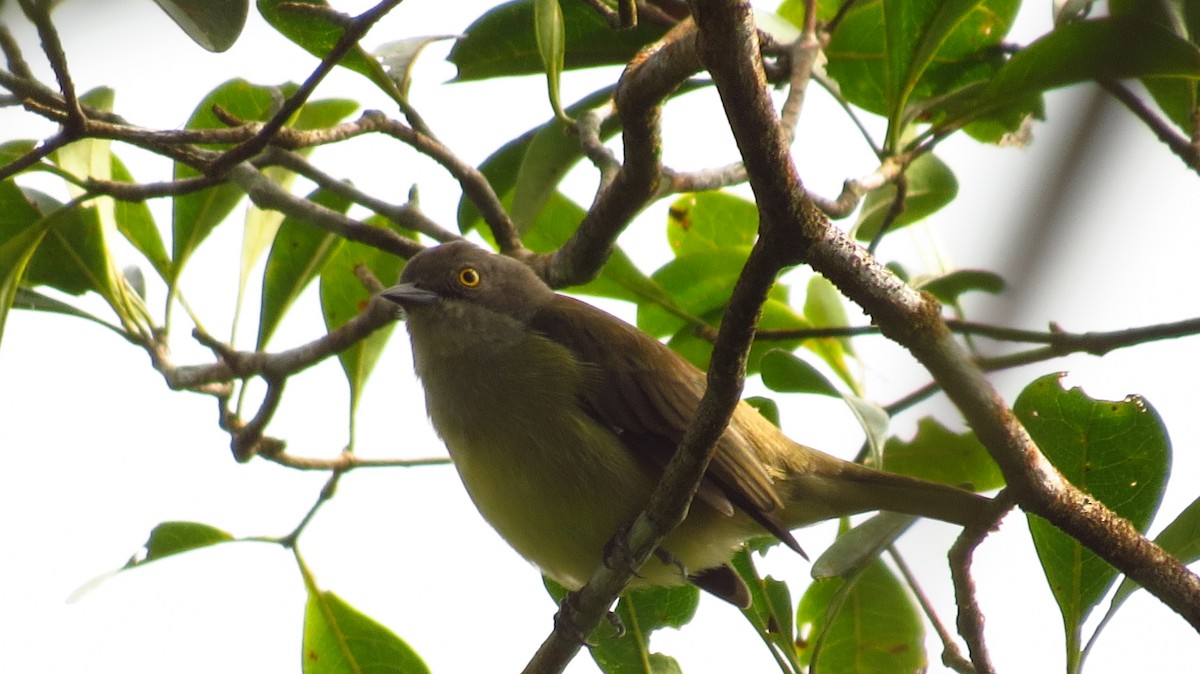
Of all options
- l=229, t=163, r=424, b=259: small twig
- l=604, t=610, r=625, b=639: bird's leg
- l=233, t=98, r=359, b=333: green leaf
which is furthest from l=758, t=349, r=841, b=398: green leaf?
l=233, t=98, r=359, b=333: green leaf

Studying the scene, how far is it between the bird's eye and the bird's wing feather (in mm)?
483

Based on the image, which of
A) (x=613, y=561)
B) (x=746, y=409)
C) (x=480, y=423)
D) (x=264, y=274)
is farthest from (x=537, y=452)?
(x=264, y=274)

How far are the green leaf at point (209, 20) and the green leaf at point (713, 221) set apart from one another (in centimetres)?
248

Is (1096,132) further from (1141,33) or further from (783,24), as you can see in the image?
(783,24)

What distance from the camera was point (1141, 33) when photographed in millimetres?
925

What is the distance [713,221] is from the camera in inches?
220

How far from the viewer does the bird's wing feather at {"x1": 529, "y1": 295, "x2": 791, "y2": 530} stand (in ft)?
14.5

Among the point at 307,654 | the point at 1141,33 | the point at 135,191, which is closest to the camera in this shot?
the point at 1141,33

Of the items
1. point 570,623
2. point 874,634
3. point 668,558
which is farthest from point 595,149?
Answer: point 874,634

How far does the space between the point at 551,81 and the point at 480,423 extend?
1.30 m

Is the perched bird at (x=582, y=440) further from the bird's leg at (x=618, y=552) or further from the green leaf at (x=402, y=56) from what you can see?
the green leaf at (x=402, y=56)

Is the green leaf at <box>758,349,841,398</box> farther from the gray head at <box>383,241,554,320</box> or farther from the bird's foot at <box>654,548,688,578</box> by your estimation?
the gray head at <box>383,241,554,320</box>

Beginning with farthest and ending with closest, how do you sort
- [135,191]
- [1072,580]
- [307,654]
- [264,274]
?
[264,274] → [307,654] → [135,191] → [1072,580]

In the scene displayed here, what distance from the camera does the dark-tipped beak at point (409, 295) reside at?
193 inches
